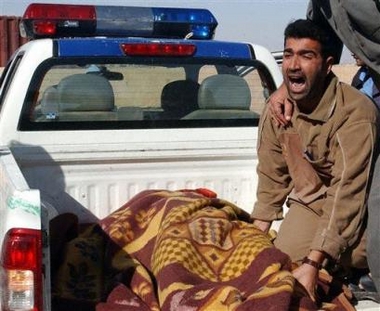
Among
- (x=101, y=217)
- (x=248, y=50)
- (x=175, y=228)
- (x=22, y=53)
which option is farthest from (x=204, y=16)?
(x=175, y=228)

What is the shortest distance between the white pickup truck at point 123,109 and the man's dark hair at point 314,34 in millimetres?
862

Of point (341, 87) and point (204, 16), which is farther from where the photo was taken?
→ point (204, 16)

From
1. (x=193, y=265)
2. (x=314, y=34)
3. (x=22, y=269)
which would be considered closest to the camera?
(x=22, y=269)

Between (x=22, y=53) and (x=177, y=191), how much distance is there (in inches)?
43.8

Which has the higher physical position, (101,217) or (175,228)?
(175,228)

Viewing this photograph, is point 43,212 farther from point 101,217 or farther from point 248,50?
point 248,50

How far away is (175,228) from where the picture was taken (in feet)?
10.5

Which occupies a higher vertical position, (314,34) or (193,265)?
(314,34)

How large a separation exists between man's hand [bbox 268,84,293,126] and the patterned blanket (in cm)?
46

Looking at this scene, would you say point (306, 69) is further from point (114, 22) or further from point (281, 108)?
point (114, 22)

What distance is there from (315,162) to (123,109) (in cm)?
118

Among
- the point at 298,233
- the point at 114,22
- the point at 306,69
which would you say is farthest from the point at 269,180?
the point at 114,22

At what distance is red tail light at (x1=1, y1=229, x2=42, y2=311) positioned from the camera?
243cm

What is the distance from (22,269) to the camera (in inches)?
96.7
